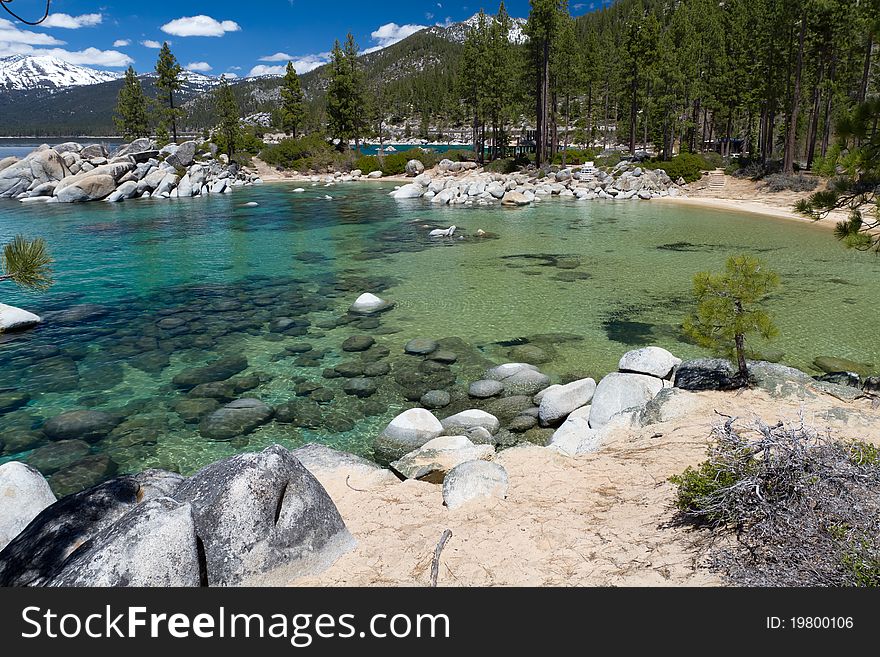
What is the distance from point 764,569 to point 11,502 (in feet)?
25.9

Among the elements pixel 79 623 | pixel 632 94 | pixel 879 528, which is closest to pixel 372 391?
pixel 79 623

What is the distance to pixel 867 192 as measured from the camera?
7793mm

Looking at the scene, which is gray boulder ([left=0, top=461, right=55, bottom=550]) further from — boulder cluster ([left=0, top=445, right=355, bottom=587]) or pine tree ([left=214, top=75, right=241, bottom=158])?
pine tree ([left=214, top=75, right=241, bottom=158])

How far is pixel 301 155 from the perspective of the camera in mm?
74500

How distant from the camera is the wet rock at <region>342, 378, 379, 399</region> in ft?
36.6

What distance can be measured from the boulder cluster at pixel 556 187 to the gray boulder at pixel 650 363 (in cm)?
3364

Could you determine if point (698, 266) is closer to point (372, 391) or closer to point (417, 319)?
point (417, 319)

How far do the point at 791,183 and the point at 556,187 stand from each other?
18.3 metres

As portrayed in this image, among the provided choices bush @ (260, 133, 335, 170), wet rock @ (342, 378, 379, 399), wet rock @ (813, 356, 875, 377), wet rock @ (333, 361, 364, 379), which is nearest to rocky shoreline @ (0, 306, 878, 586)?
wet rock @ (342, 378, 379, 399)

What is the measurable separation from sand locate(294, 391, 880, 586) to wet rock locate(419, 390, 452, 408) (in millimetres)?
2845

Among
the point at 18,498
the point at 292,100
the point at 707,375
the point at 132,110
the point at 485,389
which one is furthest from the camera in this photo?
the point at 292,100

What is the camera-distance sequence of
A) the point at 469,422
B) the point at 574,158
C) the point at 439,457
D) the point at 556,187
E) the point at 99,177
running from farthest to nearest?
the point at 574,158, the point at 99,177, the point at 556,187, the point at 469,422, the point at 439,457

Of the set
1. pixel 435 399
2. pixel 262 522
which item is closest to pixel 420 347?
pixel 435 399

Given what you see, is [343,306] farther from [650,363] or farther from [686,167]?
[686,167]
